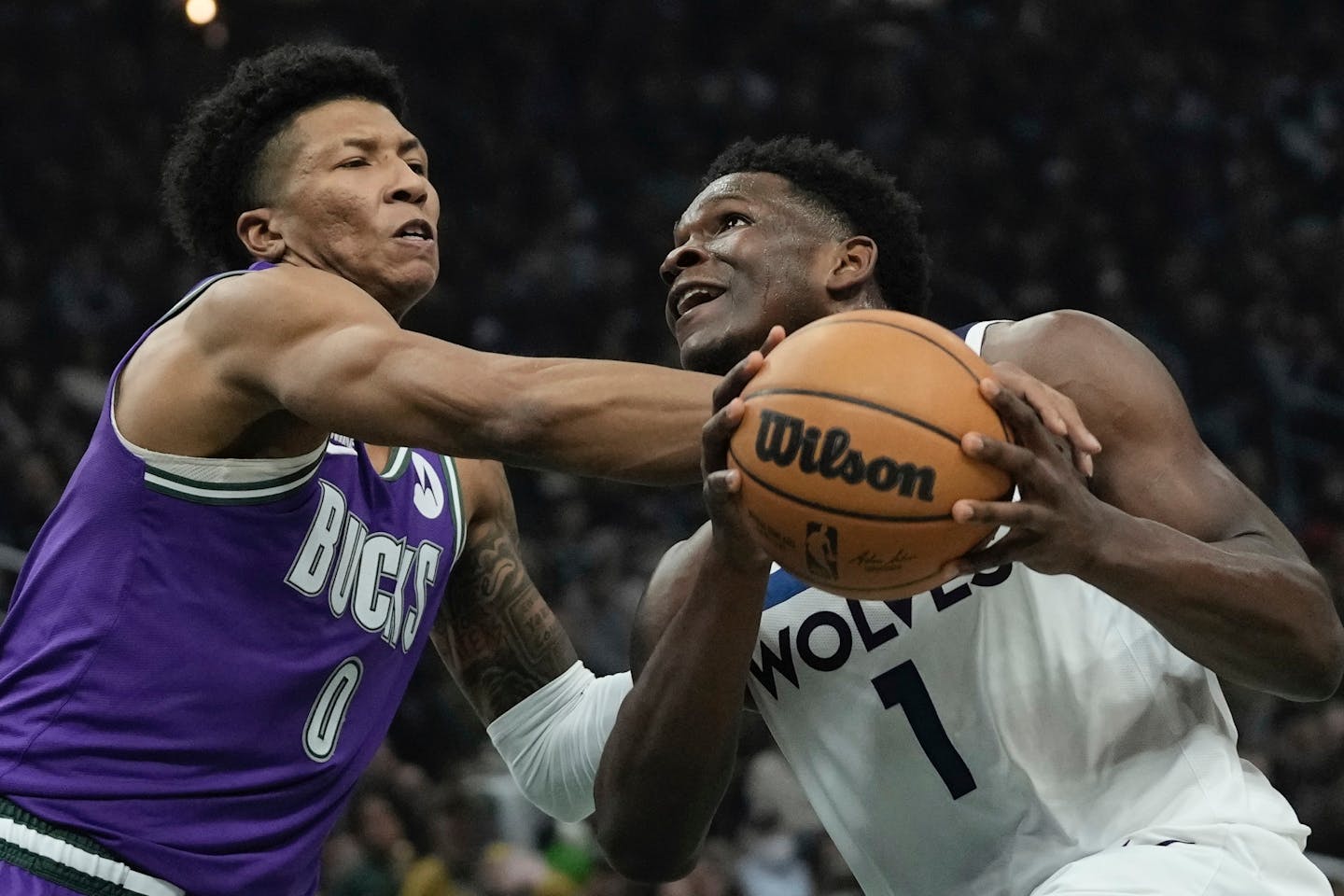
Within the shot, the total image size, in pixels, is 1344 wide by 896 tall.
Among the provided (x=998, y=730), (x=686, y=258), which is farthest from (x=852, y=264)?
(x=998, y=730)

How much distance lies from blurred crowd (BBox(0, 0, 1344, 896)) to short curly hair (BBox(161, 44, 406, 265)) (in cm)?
497

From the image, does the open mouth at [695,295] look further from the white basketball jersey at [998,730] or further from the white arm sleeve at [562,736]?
the white arm sleeve at [562,736]

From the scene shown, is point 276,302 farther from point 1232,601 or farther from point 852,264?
point 1232,601

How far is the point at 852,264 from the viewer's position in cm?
375

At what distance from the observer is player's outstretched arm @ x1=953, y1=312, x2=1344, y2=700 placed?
2.42m

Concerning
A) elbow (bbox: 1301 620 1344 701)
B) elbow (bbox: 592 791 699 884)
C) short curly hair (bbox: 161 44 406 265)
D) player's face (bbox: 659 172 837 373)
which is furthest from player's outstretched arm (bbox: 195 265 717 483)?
elbow (bbox: 1301 620 1344 701)

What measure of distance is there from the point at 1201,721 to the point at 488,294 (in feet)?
28.7

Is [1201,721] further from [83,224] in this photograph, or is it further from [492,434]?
[83,224]

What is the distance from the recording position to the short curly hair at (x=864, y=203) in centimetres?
388

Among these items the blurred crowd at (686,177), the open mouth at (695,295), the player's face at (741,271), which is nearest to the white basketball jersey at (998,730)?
the player's face at (741,271)

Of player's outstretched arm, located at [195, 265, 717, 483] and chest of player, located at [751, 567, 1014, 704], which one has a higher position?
player's outstretched arm, located at [195, 265, 717, 483]

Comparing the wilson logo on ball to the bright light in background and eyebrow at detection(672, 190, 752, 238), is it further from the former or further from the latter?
the bright light in background

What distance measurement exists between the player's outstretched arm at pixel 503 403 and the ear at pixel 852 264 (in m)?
0.90

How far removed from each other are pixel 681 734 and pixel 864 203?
1428 mm
